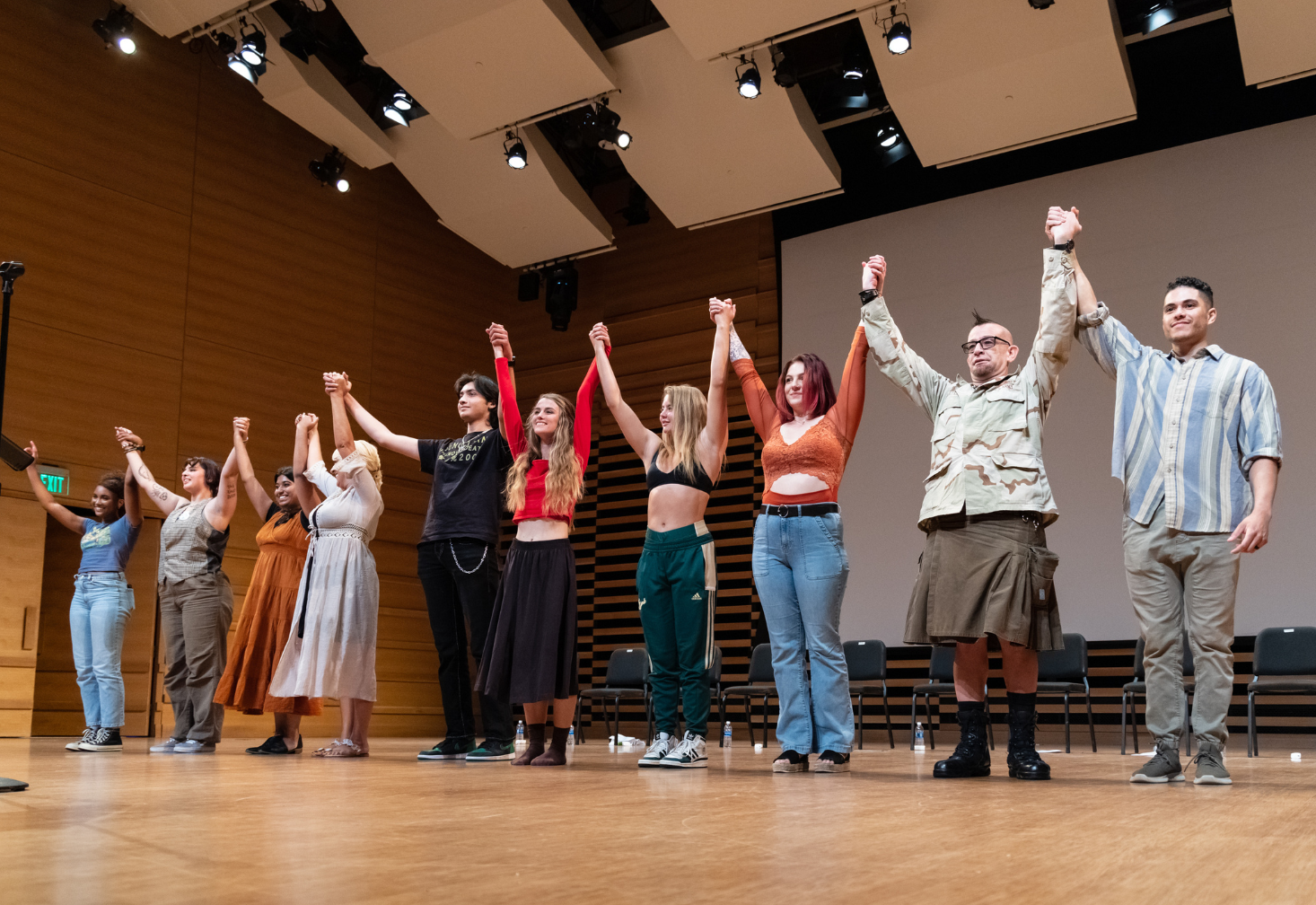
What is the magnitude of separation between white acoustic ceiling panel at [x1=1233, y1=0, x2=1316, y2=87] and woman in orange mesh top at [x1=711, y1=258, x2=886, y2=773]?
13.3ft

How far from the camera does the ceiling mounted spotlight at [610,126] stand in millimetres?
7359

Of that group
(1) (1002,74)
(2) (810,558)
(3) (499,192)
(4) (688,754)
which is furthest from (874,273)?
(3) (499,192)

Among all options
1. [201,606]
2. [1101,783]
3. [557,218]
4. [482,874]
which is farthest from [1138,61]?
[482,874]

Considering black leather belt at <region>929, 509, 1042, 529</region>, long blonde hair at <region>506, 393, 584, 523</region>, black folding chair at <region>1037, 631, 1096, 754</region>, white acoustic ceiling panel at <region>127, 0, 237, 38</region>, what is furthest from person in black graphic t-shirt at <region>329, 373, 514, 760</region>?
white acoustic ceiling panel at <region>127, 0, 237, 38</region>

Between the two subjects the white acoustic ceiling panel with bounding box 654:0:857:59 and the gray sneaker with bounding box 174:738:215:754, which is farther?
the white acoustic ceiling panel with bounding box 654:0:857:59

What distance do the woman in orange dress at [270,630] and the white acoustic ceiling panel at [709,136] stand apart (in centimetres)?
375

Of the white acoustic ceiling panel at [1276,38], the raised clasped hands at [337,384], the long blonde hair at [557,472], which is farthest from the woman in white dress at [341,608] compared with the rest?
the white acoustic ceiling panel at [1276,38]

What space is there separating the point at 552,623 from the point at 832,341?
5.27 meters

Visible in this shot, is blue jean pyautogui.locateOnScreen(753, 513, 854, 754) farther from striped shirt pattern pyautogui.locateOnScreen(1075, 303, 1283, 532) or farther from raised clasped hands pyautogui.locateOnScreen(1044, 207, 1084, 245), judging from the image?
raised clasped hands pyautogui.locateOnScreen(1044, 207, 1084, 245)

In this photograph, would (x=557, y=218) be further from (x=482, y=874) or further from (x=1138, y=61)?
(x=482, y=874)

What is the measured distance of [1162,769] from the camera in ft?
9.28

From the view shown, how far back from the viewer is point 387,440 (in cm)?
428

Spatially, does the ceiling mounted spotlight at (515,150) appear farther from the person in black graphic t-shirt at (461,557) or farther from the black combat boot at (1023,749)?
the black combat boot at (1023,749)

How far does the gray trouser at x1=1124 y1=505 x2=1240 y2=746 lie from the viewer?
2.83 metres
